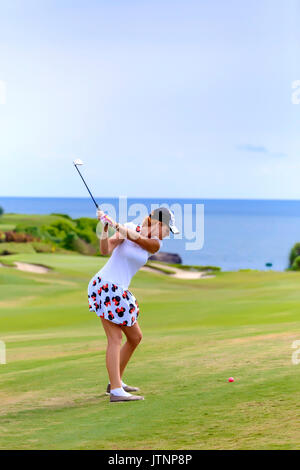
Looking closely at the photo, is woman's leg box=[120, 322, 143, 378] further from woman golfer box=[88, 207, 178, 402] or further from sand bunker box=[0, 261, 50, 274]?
sand bunker box=[0, 261, 50, 274]

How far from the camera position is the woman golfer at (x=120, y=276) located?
552 cm

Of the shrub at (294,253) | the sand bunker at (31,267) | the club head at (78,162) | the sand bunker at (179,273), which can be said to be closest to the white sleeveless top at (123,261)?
the club head at (78,162)

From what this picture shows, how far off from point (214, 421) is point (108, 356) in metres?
1.23

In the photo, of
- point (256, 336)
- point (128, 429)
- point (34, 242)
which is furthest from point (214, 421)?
point (34, 242)

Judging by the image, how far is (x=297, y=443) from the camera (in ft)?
13.6

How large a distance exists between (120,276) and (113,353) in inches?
24.5

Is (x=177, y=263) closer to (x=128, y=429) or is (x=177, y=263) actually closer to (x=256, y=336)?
(x=256, y=336)

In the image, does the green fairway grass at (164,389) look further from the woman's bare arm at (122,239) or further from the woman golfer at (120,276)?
the woman's bare arm at (122,239)

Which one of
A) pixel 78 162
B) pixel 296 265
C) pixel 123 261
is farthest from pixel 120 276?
pixel 296 265

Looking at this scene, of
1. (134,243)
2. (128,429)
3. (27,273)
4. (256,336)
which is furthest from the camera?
(27,273)

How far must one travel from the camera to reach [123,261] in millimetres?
5566

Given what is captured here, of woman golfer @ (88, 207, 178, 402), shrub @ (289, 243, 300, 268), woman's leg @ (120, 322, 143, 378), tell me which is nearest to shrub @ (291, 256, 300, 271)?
shrub @ (289, 243, 300, 268)

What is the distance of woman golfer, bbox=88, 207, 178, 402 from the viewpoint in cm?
552
